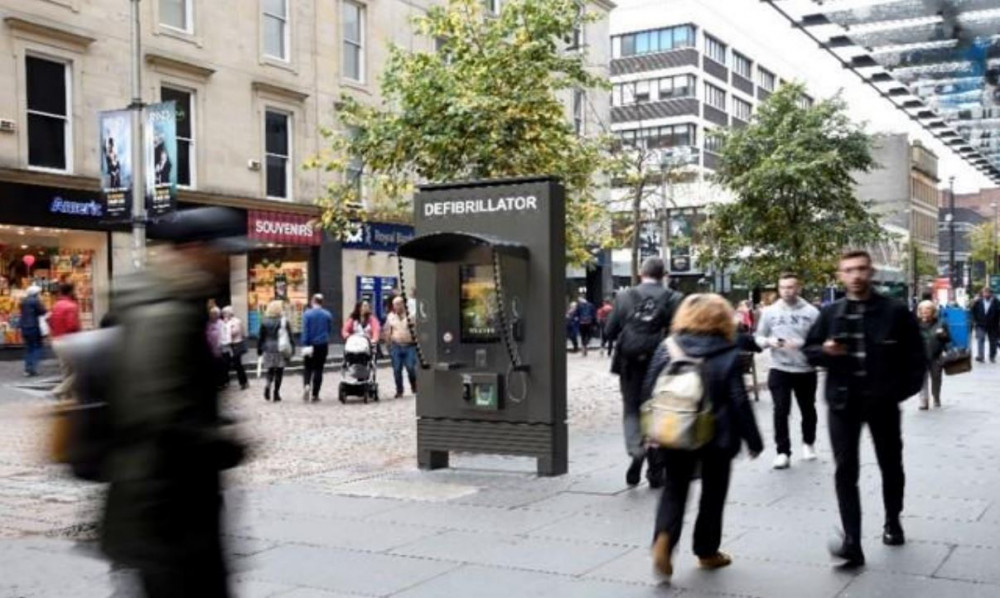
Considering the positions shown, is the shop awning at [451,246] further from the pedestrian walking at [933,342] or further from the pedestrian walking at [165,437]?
the pedestrian walking at [933,342]

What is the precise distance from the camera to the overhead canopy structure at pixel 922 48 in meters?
8.26

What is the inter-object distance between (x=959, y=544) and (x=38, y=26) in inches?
846

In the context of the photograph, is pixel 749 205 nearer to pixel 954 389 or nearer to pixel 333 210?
pixel 954 389

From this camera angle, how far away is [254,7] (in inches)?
→ 1081

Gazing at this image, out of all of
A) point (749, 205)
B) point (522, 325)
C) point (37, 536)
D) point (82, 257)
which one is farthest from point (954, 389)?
point (82, 257)

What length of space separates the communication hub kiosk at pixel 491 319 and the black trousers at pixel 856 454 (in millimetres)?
3403

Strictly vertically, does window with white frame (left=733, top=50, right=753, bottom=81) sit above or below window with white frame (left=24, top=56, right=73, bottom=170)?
above

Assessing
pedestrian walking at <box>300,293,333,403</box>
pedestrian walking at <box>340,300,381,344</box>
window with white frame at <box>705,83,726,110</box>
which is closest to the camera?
pedestrian walking at <box>300,293,333,403</box>

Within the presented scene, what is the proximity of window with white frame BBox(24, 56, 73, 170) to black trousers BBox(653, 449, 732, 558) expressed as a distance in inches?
802

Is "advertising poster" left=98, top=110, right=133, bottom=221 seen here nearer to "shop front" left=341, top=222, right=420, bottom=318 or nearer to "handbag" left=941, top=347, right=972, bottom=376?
"shop front" left=341, top=222, right=420, bottom=318

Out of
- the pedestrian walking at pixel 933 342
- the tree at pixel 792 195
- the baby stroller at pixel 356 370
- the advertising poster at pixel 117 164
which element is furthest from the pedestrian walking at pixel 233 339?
the tree at pixel 792 195

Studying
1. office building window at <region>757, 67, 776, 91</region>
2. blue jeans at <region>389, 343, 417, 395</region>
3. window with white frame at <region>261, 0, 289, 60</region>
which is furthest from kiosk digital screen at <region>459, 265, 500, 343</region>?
office building window at <region>757, 67, 776, 91</region>

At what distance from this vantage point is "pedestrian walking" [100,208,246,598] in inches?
122

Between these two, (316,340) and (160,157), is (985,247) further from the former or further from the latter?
(316,340)
